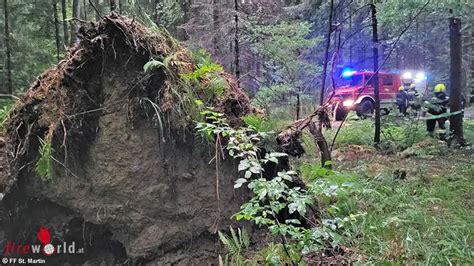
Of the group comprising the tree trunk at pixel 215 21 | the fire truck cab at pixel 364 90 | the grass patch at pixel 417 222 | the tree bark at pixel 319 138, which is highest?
the tree trunk at pixel 215 21

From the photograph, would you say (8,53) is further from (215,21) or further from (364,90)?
(364,90)

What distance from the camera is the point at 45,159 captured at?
3.56 metres

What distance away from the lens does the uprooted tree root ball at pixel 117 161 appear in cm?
379

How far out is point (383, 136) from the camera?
1079 cm

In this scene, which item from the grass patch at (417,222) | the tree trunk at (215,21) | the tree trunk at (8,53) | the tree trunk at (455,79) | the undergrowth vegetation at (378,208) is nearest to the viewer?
the undergrowth vegetation at (378,208)

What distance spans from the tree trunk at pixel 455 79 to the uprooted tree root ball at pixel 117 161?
747 centimetres

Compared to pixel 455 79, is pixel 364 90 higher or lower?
lower

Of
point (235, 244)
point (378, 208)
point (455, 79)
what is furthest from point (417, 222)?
point (455, 79)

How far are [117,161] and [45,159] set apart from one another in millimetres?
655

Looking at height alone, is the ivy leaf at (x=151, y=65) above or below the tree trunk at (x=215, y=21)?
below

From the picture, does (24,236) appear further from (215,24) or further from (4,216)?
(215,24)

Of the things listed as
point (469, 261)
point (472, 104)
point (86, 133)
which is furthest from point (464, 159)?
point (472, 104)

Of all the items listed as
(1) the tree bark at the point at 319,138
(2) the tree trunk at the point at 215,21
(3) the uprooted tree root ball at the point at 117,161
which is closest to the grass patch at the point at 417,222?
(1) the tree bark at the point at 319,138

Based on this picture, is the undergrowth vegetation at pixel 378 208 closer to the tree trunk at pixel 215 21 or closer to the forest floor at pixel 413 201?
the forest floor at pixel 413 201
